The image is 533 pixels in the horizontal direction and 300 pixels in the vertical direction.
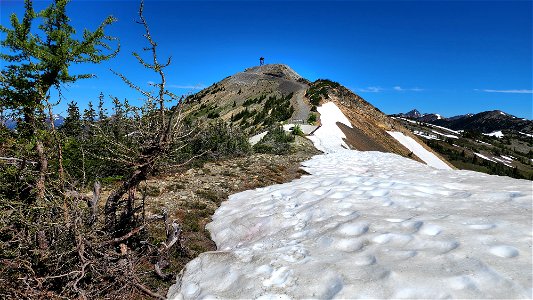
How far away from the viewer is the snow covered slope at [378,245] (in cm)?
428

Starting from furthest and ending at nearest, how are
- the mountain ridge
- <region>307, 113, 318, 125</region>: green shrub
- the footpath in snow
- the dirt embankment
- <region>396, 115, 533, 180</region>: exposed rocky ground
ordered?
<region>396, 115, 533, 180</region>: exposed rocky ground → the mountain ridge → <region>307, 113, 318, 125</region>: green shrub → the dirt embankment → the footpath in snow

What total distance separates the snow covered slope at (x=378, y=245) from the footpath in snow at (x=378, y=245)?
0.06ft

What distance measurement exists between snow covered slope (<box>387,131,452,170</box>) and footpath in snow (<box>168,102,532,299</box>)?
27.3 m

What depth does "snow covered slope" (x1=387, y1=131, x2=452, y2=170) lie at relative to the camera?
1369 inches

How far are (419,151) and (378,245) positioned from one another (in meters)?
36.1

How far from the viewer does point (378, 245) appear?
5520 millimetres

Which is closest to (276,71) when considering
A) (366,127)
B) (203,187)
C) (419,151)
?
(366,127)

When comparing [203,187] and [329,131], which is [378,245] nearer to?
[203,187]

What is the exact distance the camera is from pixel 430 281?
4203 mm

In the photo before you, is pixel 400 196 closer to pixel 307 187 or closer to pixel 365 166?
pixel 307 187

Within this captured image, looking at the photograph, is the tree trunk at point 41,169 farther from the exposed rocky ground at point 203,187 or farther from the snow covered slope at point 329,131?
the snow covered slope at point 329,131

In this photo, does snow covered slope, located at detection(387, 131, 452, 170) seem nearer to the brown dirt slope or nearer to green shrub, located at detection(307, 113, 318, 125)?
the brown dirt slope

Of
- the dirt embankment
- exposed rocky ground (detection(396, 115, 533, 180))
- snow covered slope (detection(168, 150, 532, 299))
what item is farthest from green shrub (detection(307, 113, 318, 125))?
exposed rocky ground (detection(396, 115, 533, 180))

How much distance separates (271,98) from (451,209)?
37073mm
